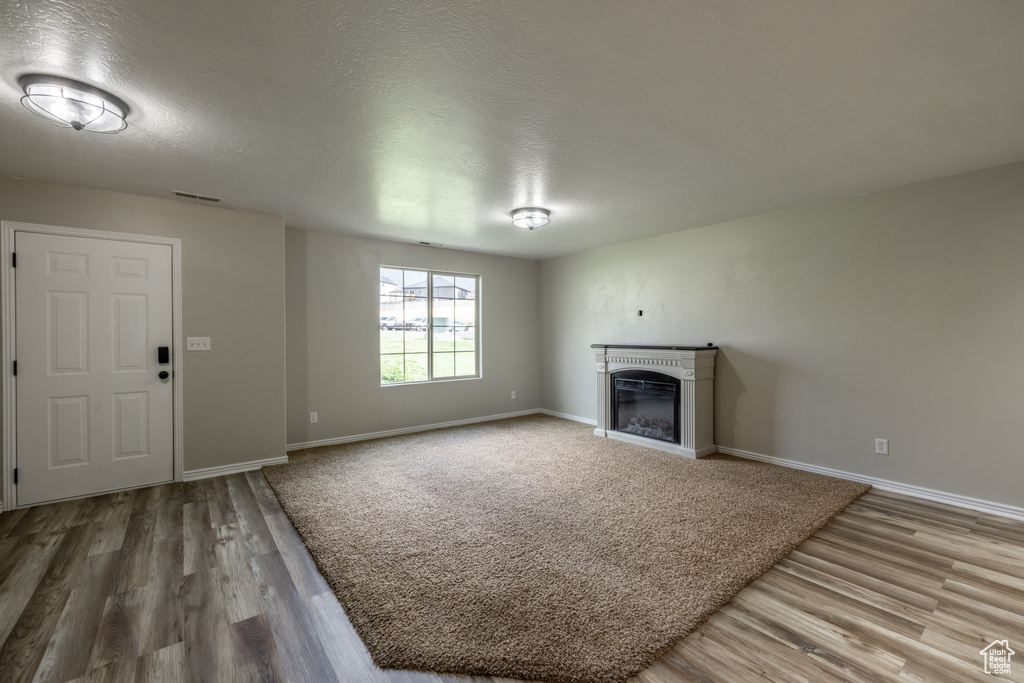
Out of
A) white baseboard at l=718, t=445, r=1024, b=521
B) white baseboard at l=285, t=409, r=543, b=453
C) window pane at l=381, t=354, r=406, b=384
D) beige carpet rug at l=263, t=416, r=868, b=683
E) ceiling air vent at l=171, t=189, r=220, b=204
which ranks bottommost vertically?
beige carpet rug at l=263, t=416, r=868, b=683

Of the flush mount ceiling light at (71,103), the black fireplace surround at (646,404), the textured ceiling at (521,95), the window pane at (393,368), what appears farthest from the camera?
the window pane at (393,368)

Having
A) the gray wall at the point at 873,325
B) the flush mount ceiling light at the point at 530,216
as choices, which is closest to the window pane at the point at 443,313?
the flush mount ceiling light at the point at 530,216

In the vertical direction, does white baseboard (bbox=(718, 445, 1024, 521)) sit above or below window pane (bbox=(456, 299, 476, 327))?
below

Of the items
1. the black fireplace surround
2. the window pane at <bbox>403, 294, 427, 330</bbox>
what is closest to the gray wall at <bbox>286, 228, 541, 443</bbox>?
the window pane at <bbox>403, 294, 427, 330</bbox>

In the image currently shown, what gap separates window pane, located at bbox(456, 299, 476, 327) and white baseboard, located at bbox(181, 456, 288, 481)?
2753mm

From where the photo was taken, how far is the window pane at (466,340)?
5.98m

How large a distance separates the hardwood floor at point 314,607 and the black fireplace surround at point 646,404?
185 cm

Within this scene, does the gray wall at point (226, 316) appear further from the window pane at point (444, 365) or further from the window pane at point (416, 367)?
the window pane at point (444, 365)

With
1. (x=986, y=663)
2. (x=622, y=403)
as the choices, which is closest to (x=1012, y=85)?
(x=986, y=663)

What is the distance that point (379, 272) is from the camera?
5.23 m

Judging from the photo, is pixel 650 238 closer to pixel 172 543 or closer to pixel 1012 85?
pixel 1012 85

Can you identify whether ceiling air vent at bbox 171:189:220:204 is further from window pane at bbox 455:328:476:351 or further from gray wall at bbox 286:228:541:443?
window pane at bbox 455:328:476:351

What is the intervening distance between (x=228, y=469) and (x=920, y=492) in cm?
577

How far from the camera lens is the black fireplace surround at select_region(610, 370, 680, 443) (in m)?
4.63
